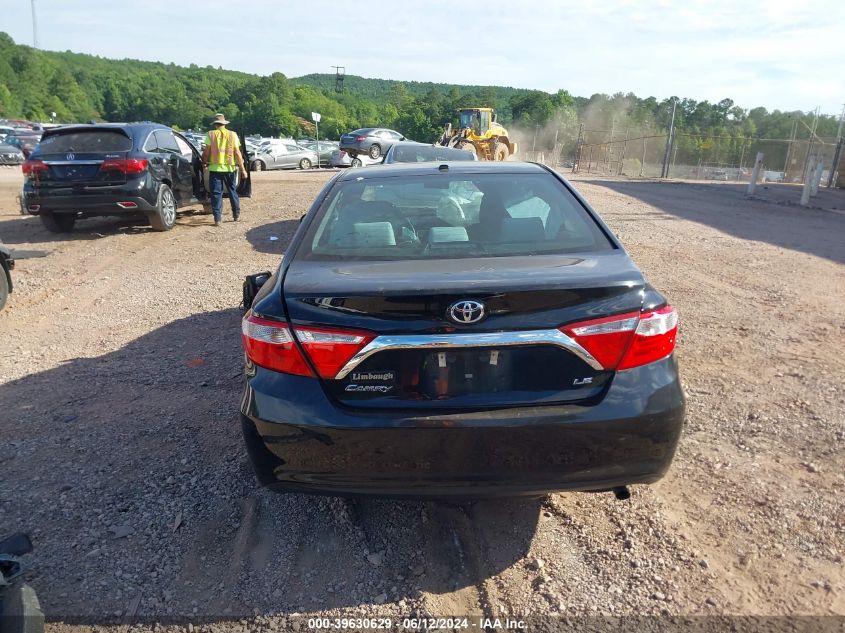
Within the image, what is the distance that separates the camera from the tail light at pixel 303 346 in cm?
234

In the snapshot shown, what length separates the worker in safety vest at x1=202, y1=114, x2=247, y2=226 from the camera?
10453mm

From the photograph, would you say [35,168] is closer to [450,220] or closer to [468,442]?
[450,220]

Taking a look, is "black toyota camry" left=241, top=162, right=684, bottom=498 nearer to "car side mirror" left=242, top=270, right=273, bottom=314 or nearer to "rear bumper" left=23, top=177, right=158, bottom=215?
"car side mirror" left=242, top=270, right=273, bottom=314

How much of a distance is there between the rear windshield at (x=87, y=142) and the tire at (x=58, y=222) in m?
1.09

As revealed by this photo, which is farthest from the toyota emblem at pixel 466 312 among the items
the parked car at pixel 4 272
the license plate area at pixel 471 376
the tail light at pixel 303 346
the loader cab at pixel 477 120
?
the loader cab at pixel 477 120

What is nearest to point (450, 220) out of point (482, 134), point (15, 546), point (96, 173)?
point (15, 546)

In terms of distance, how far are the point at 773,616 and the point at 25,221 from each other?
13.0 meters

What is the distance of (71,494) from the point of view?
3215mm

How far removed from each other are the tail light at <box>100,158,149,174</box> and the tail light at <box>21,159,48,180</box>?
87 centimetres

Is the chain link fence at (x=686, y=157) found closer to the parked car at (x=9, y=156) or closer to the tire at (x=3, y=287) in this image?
the parked car at (x=9, y=156)

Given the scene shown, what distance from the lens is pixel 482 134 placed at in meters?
27.1

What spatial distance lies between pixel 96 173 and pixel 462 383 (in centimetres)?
882

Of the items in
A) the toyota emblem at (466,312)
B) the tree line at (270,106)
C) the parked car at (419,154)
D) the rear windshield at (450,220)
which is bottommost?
the toyota emblem at (466,312)

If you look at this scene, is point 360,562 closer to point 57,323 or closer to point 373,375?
point 373,375
